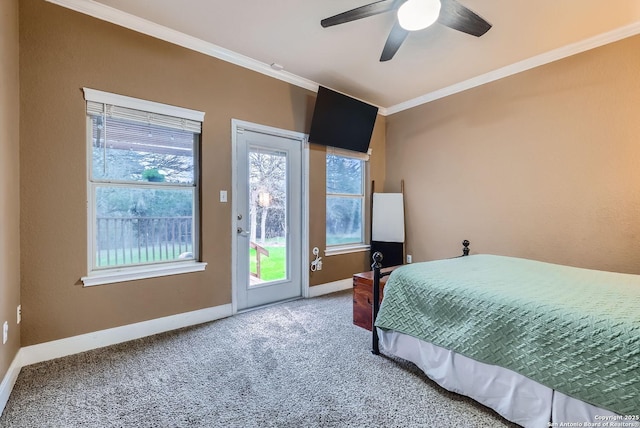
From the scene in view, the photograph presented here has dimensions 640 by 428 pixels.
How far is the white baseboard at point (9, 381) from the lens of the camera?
158cm

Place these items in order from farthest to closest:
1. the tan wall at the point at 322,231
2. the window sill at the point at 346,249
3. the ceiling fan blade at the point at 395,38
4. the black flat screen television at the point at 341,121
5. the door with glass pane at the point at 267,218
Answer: the window sill at the point at 346,249
the tan wall at the point at 322,231
the black flat screen television at the point at 341,121
the door with glass pane at the point at 267,218
the ceiling fan blade at the point at 395,38

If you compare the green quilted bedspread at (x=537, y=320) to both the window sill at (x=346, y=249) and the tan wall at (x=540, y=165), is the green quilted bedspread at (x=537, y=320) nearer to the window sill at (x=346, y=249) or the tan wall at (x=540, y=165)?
the tan wall at (x=540, y=165)

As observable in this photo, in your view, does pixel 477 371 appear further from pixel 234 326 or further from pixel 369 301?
pixel 234 326

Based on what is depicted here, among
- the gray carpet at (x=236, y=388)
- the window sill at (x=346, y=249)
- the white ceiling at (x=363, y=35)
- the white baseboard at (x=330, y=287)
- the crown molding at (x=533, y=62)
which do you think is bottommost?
the gray carpet at (x=236, y=388)

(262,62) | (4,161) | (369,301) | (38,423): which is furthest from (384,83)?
(38,423)

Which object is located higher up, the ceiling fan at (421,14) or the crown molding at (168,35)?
the crown molding at (168,35)

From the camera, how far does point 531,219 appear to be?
305 centimetres

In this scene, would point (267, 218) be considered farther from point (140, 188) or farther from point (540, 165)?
point (540, 165)

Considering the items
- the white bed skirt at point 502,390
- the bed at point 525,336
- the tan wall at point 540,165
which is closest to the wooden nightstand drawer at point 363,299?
the bed at point 525,336

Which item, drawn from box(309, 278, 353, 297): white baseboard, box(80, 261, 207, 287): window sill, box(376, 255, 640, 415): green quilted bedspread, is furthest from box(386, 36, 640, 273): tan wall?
box(80, 261, 207, 287): window sill

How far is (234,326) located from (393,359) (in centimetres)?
147

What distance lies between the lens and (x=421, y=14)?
1.79 m

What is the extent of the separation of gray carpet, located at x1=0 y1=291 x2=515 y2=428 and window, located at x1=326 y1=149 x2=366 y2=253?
1709mm

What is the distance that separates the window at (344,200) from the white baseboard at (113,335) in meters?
1.68
